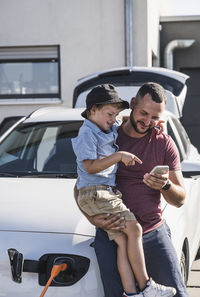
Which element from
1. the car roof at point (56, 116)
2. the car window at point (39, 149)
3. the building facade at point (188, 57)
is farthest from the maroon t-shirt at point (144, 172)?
the building facade at point (188, 57)

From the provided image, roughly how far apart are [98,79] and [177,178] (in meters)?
3.57

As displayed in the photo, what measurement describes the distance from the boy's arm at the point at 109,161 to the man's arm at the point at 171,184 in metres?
0.11

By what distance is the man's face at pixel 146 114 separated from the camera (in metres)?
2.72

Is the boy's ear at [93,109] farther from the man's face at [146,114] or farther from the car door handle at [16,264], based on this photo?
the car door handle at [16,264]

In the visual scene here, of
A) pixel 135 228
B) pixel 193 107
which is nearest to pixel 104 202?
pixel 135 228

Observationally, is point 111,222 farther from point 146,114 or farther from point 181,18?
point 181,18

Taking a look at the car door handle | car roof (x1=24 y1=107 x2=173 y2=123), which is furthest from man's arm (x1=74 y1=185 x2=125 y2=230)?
car roof (x1=24 y1=107 x2=173 y2=123)

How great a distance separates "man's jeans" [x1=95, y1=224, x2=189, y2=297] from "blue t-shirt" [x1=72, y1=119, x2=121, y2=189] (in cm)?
27

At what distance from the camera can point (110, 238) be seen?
262 centimetres

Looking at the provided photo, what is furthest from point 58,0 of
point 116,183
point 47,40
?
point 116,183

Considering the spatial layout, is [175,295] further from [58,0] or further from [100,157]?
[58,0]

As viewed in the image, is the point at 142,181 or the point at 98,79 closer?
the point at 142,181

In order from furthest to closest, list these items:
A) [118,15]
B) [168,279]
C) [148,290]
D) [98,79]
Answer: [118,15], [98,79], [168,279], [148,290]

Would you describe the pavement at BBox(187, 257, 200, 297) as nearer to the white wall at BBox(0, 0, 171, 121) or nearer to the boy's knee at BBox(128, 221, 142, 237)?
the boy's knee at BBox(128, 221, 142, 237)
